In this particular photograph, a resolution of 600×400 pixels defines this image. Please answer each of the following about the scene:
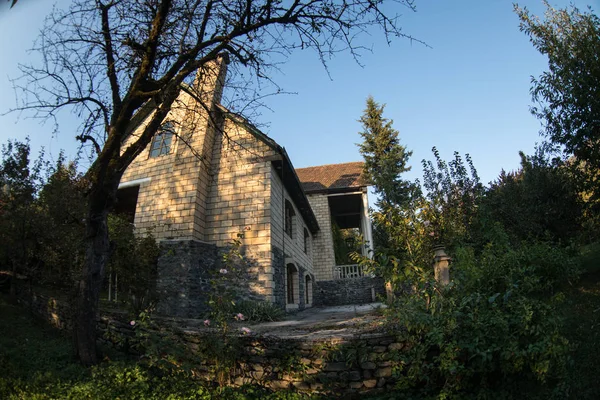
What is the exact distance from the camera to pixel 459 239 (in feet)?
27.0

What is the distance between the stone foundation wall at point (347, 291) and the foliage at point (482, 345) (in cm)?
1201

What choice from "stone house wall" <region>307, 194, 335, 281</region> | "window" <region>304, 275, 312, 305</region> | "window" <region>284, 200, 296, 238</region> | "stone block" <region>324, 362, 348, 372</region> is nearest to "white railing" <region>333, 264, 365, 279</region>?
"stone house wall" <region>307, 194, 335, 281</region>

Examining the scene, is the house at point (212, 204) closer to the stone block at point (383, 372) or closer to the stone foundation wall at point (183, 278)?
the stone foundation wall at point (183, 278)

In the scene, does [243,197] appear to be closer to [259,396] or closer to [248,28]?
[248,28]

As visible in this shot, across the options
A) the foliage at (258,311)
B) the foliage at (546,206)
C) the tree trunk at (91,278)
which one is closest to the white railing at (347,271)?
the foliage at (546,206)

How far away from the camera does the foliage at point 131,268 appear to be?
6.92 meters

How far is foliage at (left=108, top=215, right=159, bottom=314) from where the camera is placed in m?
6.92

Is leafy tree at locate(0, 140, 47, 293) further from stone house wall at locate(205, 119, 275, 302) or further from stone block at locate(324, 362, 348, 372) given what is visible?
stone block at locate(324, 362, 348, 372)

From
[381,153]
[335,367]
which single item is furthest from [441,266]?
[381,153]

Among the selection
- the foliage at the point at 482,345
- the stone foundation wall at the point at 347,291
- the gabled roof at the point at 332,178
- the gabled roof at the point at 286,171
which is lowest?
the stone foundation wall at the point at 347,291

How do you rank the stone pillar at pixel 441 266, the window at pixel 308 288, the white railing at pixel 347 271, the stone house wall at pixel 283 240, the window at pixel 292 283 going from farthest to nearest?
the white railing at pixel 347 271 < the window at pixel 308 288 < the window at pixel 292 283 < the stone house wall at pixel 283 240 < the stone pillar at pixel 441 266

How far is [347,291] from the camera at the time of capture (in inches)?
634

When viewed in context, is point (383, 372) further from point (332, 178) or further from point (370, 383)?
point (332, 178)

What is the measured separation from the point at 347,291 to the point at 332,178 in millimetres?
6322
